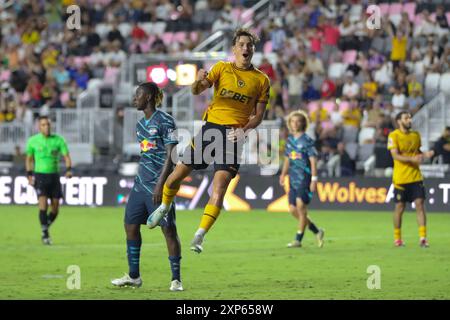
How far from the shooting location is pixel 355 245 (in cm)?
1978

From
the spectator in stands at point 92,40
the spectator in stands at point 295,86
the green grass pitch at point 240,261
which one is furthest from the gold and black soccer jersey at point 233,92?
the spectator in stands at point 92,40

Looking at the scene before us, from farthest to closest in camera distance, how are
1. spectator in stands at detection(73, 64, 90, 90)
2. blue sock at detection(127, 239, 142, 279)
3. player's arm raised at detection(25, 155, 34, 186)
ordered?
spectator in stands at detection(73, 64, 90, 90), player's arm raised at detection(25, 155, 34, 186), blue sock at detection(127, 239, 142, 279)

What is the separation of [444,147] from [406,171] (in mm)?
8903

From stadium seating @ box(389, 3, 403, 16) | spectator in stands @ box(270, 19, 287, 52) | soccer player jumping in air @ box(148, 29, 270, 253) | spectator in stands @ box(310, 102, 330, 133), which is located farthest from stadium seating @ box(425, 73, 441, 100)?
soccer player jumping in air @ box(148, 29, 270, 253)

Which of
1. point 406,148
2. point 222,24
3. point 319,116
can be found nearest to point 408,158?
point 406,148

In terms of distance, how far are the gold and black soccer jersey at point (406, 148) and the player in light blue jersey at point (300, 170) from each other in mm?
1347

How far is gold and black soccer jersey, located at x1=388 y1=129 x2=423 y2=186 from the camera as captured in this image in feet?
63.7

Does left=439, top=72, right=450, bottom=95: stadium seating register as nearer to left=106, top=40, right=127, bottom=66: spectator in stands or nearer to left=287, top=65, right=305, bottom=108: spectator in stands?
left=287, top=65, right=305, bottom=108: spectator in stands

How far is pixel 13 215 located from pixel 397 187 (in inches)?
437

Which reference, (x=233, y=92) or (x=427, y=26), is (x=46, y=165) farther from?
(x=427, y=26)

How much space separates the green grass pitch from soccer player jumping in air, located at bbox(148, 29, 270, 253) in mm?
1223

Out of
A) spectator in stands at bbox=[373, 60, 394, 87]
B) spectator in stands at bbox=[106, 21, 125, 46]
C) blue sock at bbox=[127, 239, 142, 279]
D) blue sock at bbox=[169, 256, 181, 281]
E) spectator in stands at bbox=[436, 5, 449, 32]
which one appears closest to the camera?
blue sock at bbox=[169, 256, 181, 281]

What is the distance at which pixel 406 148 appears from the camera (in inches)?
765

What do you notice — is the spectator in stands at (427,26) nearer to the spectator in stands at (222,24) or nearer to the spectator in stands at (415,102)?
the spectator in stands at (415,102)
